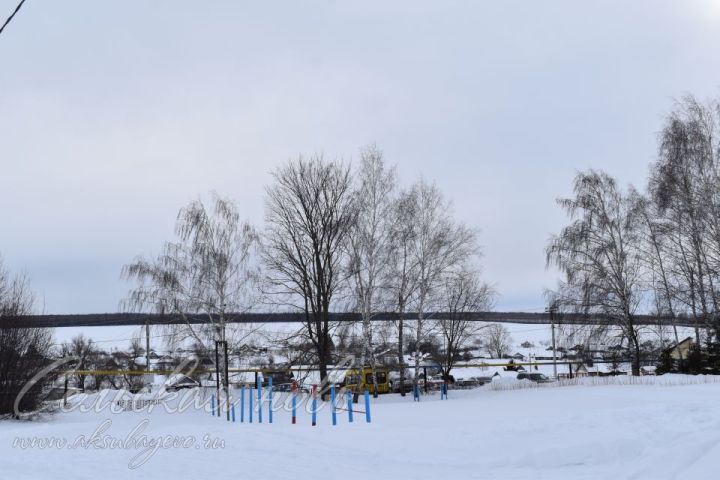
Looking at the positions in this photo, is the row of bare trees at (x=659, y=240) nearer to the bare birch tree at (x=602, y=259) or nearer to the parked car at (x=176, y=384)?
the bare birch tree at (x=602, y=259)

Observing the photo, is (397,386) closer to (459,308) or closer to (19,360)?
(459,308)

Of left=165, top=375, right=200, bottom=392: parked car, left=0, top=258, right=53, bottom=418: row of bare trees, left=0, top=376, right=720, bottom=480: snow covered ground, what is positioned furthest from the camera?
left=165, top=375, right=200, bottom=392: parked car

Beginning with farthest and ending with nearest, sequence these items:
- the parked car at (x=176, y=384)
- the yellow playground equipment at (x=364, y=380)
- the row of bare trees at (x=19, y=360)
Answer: the parked car at (x=176, y=384)
the yellow playground equipment at (x=364, y=380)
the row of bare trees at (x=19, y=360)

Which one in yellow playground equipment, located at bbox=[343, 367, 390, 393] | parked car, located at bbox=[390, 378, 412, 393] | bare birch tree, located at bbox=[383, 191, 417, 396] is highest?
bare birch tree, located at bbox=[383, 191, 417, 396]

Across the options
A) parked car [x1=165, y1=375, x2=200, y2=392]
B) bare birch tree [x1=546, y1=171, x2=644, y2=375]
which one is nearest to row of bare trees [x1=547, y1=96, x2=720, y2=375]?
bare birch tree [x1=546, y1=171, x2=644, y2=375]

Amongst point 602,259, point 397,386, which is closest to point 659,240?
point 602,259

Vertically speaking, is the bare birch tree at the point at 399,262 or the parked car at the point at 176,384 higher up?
the bare birch tree at the point at 399,262

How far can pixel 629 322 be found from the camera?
3256cm

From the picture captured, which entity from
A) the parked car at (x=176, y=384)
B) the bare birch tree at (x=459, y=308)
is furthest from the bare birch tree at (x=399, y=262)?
the parked car at (x=176, y=384)

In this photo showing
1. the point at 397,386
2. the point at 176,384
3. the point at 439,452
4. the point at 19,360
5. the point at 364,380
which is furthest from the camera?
the point at 397,386

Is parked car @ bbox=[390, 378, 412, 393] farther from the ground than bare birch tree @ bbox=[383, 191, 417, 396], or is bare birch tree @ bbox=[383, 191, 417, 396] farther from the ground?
bare birch tree @ bbox=[383, 191, 417, 396]

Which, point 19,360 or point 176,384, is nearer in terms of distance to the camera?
point 19,360

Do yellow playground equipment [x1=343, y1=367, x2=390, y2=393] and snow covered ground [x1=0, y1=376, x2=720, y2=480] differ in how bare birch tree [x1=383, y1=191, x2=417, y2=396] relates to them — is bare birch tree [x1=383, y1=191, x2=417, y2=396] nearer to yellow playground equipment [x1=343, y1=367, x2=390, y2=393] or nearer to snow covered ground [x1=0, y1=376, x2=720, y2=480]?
yellow playground equipment [x1=343, y1=367, x2=390, y2=393]

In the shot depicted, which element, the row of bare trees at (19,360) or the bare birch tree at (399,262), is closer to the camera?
the row of bare trees at (19,360)
